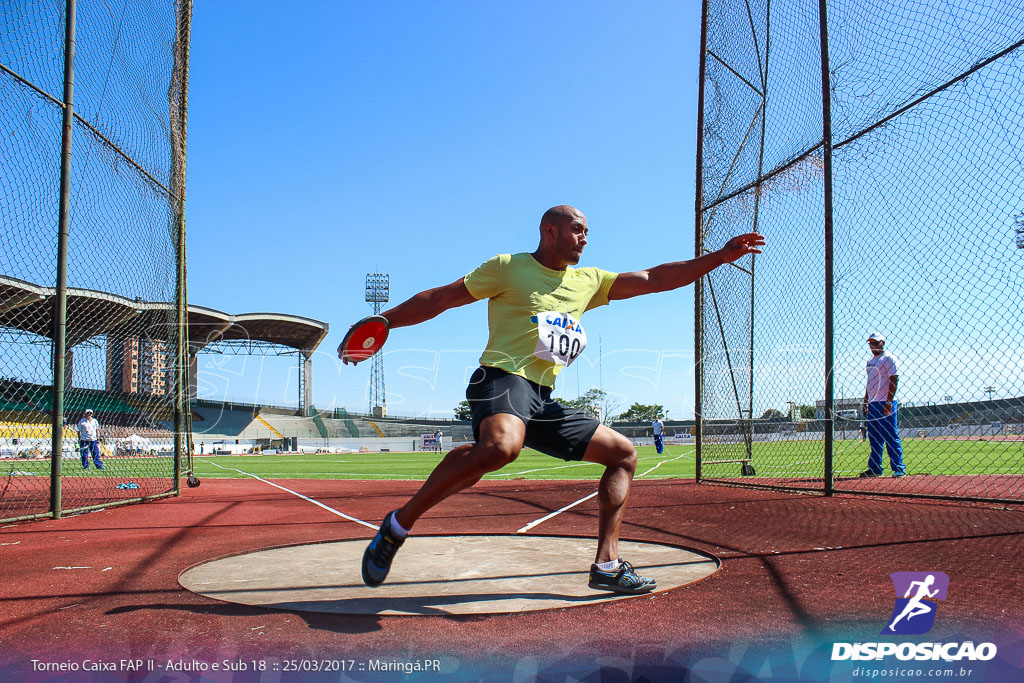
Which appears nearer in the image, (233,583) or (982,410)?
(233,583)

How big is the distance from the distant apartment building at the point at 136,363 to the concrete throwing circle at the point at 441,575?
613 centimetres

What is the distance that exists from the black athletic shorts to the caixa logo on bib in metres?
1.52

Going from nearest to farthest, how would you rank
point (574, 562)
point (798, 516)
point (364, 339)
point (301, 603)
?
point (301, 603), point (364, 339), point (574, 562), point (798, 516)

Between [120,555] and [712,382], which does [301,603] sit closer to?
[120,555]

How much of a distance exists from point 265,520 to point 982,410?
864cm

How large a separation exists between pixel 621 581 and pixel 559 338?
3.97 feet

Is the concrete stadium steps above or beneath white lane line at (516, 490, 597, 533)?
beneath

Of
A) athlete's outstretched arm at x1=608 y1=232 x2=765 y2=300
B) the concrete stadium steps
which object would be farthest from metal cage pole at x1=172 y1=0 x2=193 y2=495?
the concrete stadium steps

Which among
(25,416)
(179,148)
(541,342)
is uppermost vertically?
(179,148)

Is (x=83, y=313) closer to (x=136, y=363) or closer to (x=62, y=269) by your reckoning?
(x=62, y=269)

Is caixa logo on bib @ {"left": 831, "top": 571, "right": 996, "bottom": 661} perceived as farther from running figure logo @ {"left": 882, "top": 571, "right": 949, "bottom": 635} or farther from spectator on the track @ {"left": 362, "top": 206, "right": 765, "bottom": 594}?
spectator on the track @ {"left": 362, "top": 206, "right": 765, "bottom": 594}

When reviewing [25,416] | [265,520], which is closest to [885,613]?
[265,520]

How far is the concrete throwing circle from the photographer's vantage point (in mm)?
3045

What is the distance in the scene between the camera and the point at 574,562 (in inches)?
155
